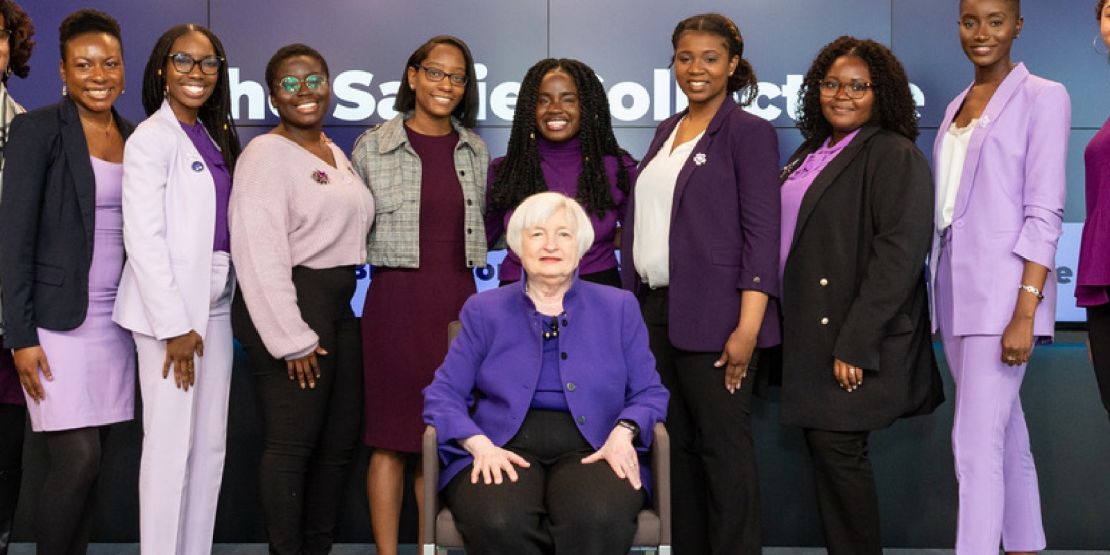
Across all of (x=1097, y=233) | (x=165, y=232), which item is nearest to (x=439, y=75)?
(x=165, y=232)

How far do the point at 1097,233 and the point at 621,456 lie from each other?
163 cm

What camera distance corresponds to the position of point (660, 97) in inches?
196

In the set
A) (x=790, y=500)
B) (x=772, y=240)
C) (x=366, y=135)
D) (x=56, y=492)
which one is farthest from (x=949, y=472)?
(x=56, y=492)

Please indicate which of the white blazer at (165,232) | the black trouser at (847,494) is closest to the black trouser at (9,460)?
the white blazer at (165,232)

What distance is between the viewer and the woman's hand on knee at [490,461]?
2848 mm

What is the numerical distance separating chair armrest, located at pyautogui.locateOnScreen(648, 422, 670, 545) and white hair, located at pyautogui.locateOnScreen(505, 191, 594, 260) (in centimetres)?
57

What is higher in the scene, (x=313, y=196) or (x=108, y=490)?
(x=313, y=196)

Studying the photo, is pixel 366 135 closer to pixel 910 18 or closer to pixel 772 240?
pixel 772 240

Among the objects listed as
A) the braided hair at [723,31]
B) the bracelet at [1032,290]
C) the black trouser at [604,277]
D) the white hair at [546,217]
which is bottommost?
the bracelet at [1032,290]

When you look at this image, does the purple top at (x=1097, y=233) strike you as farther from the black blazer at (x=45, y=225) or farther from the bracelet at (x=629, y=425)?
the black blazer at (x=45, y=225)

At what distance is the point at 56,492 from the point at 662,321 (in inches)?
75.7

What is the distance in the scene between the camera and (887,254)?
3346 millimetres

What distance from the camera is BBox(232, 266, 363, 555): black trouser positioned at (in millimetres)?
3555

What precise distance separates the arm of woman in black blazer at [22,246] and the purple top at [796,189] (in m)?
2.26
